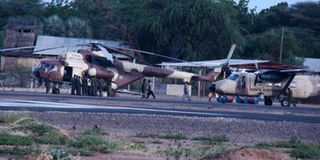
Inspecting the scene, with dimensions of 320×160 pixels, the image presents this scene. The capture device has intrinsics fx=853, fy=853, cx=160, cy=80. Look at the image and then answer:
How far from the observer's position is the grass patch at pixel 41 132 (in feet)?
50.5

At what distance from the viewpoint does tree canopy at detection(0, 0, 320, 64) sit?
8788 centimetres

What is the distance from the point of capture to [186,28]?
88625 mm

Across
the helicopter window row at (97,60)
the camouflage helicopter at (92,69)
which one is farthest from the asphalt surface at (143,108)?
the helicopter window row at (97,60)

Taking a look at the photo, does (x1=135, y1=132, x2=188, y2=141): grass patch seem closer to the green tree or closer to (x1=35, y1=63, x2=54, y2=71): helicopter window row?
(x1=35, y1=63, x2=54, y2=71): helicopter window row

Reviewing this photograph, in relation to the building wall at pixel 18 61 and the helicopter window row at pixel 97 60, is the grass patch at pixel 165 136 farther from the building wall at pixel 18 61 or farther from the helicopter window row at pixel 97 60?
the building wall at pixel 18 61

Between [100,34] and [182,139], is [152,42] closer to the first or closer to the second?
[100,34]

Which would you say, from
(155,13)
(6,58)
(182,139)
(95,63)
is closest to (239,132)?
(182,139)

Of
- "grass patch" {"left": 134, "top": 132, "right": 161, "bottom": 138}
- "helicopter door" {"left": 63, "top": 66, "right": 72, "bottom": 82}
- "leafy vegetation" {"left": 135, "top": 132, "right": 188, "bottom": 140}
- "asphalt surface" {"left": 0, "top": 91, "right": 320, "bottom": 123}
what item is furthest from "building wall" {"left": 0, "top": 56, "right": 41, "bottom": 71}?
"leafy vegetation" {"left": 135, "top": 132, "right": 188, "bottom": 140}

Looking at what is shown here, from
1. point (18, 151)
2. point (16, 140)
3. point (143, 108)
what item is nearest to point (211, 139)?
point (16, 140)

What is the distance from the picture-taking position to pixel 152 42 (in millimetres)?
90000

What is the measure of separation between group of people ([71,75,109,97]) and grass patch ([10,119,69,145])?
109 feet

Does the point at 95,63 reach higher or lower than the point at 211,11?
lower

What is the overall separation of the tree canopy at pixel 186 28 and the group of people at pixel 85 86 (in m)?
33.1

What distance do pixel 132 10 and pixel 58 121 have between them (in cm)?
7336
